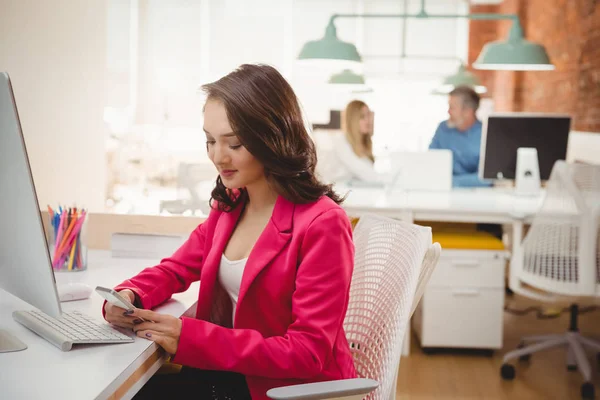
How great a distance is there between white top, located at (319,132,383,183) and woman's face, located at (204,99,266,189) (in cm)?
321

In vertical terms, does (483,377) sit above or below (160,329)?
below

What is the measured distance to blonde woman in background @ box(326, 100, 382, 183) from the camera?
4.62 meters

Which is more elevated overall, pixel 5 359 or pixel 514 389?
pixel 5 359


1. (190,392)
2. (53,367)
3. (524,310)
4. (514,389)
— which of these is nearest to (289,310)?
(190,392)

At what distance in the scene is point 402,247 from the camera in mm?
1531

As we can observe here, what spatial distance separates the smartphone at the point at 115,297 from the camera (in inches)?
49.2

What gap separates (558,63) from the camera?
604 centimetres

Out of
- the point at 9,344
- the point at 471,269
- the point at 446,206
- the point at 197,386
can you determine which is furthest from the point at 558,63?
the point at 9,344

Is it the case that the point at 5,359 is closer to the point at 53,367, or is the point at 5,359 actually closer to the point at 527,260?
the point at 53,367

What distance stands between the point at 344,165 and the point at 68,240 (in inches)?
115

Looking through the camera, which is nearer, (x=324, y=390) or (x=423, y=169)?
(x=324, y=390)

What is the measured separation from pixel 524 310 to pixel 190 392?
3.59 m

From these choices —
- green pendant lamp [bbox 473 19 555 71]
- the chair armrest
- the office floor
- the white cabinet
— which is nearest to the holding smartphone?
the chair armrest

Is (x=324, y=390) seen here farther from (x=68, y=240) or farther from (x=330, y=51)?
(x=330, y=51)
